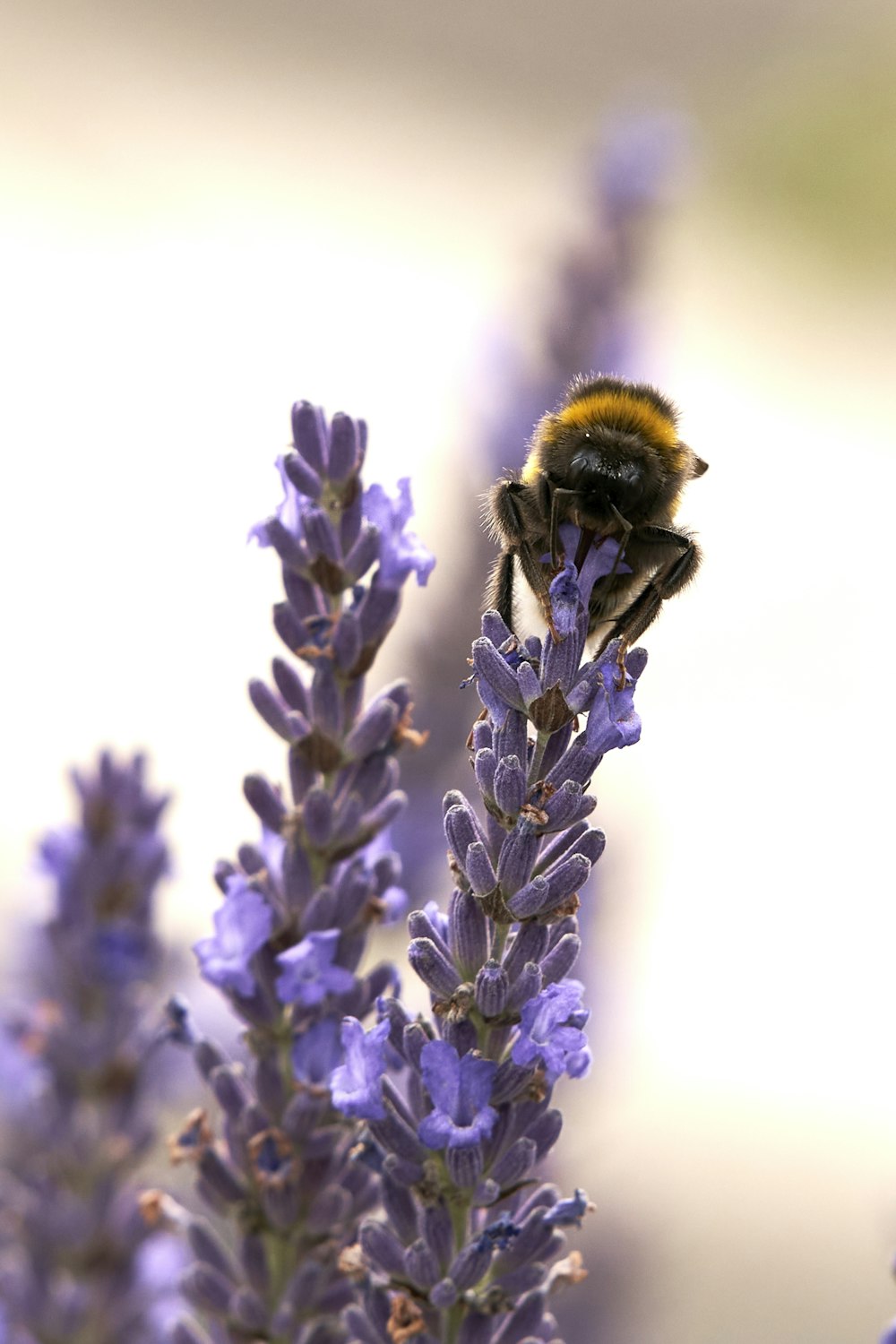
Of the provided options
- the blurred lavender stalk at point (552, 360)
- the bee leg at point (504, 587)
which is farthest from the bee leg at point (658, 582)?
the blurred lavender stalk at point (552, 360)

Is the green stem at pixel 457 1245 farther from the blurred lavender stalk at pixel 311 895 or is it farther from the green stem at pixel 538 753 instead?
the green stem at pixel 538 753

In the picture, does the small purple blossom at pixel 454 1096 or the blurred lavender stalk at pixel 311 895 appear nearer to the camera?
the small purple blossom at pixel 454 1096

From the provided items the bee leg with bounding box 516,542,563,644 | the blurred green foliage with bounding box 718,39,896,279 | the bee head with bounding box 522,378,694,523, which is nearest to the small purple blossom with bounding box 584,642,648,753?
the bee leg with bounding box 516,542,563,644

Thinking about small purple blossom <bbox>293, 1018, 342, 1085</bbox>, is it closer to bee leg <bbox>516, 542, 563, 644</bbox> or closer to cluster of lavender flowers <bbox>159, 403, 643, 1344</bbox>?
cluster of lavender flowers <bbox>159, 403, 643, 1344</bbox>

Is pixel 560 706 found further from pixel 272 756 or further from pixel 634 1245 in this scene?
pixel 272 756

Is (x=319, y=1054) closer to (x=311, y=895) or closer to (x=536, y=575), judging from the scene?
(x=311, y=895)

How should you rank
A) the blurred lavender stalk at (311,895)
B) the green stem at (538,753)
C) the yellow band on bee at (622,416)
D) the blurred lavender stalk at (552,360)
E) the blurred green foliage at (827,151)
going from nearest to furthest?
the green stem at (538,753), the blurred lavender stalk at (311,895), the yellow band on bee at (622,416), the blurred lavender stalk at (552,360), the blurred green foliage at (827,151)
